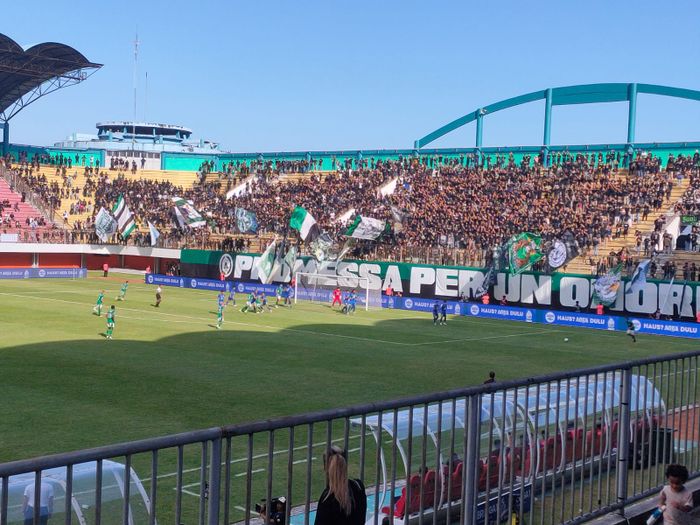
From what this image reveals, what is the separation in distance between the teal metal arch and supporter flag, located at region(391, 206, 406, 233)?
12.0 metres

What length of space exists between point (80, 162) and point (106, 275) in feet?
Answer: 96.4

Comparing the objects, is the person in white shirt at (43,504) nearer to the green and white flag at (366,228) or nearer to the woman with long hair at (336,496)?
the woman with long hair at (336,496)

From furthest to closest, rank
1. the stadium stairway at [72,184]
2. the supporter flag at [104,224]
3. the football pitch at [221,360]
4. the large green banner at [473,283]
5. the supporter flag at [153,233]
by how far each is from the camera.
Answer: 1. the stadium stairway at [72,184]
2. the supporter flag at [153,233]
3. the supporter flag at [104,224]
4. the large green banner at [473,283]
5. the football pitch at [221,360]

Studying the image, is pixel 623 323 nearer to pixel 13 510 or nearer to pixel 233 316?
Result: pixel 233 316

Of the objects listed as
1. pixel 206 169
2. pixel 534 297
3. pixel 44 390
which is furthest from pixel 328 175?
pixel 44 390

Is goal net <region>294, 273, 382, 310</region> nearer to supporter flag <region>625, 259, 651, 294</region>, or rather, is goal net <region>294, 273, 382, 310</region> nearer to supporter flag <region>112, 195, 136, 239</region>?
supporter flag <region>625, 259, 651, 294</region>

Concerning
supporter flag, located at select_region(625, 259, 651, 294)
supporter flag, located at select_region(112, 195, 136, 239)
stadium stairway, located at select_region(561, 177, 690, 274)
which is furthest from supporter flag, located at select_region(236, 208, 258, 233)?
supporter flag, located at select_region(625, 259, 651, 294)

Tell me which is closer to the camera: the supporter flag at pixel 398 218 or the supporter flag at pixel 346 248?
the supporter flag at pixel 346 248

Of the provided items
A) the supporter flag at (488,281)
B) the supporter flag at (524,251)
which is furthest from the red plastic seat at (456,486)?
the supporter flag at (488,281)

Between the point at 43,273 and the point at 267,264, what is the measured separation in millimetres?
21927

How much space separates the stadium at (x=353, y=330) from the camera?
308 inches

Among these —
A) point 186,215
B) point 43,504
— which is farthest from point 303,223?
point 43,504

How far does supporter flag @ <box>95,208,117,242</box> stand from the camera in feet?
249

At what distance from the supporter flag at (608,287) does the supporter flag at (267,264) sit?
2440cm
